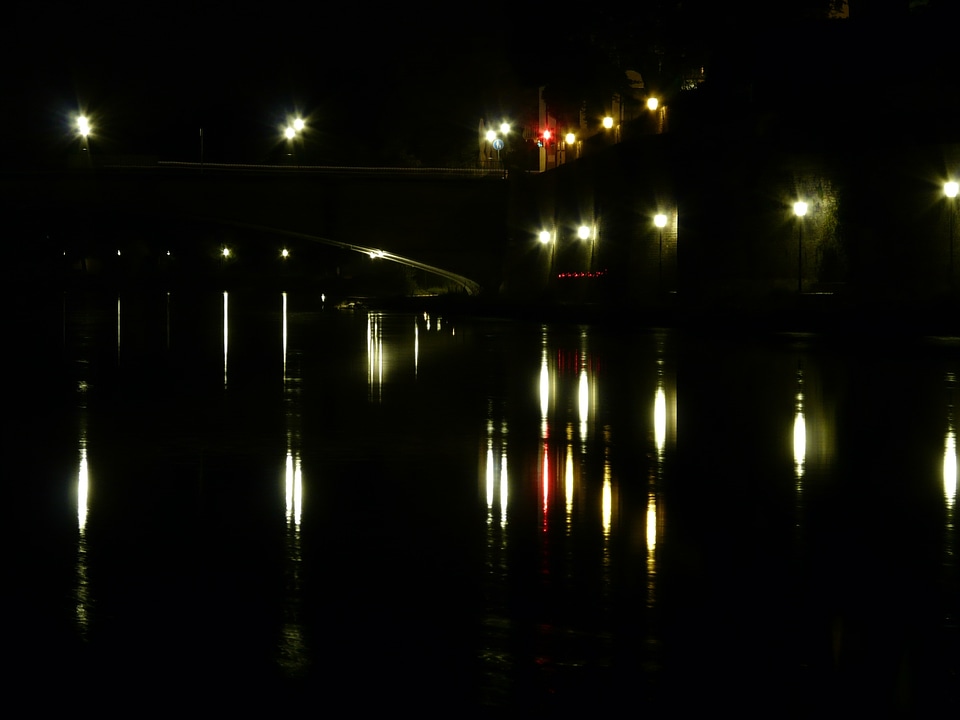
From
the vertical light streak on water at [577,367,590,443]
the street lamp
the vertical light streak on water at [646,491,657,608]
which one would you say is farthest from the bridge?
the vertical light streak on water at [646,491,657,608]

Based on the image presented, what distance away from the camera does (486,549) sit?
8953 millimetres

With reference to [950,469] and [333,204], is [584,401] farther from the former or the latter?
[333,204]

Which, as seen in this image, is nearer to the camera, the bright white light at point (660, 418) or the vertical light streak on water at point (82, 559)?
the vertical light streak on water at point (82, 559)

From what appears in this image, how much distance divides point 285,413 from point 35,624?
1063 centimetres

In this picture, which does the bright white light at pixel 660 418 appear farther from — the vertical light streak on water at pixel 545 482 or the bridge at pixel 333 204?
the bridge at pixel 333 204

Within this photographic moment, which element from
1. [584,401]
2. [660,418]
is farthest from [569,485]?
[584,401]

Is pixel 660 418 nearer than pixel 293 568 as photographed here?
No

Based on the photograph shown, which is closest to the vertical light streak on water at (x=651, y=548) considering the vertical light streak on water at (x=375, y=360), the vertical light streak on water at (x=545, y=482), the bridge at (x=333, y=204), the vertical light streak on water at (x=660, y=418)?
the vertical light streak on water at (x=545, y=482)

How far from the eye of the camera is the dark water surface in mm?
6051

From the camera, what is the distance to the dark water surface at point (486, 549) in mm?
6051

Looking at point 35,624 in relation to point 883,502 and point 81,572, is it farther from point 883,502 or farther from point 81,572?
point 883,502

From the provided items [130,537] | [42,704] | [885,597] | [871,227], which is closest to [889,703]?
[885,597]

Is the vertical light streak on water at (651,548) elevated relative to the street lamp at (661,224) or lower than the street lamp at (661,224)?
lower

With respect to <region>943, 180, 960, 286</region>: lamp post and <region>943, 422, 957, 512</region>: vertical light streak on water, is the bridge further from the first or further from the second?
<region>943, 422, 957, 512</region>: vertical light streak on water
